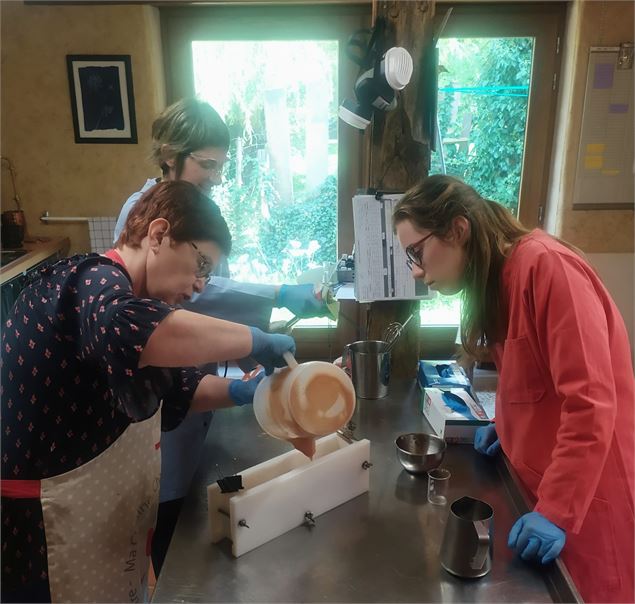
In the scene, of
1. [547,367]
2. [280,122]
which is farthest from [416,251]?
[280,122]

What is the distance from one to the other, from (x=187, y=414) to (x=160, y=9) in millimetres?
2387

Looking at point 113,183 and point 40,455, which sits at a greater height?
point 113,183

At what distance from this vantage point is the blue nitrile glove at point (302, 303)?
A: 1746 mm

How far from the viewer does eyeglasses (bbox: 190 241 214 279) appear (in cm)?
110

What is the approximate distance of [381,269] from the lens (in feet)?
6.49

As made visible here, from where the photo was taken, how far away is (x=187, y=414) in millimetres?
1419

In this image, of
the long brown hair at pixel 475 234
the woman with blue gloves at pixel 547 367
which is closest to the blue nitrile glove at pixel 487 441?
the woman with blue gloves at pixel 547 367

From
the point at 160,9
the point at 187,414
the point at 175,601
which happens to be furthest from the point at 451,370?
the point at 160,9

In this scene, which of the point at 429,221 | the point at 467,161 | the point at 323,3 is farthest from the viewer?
the point at 467,161

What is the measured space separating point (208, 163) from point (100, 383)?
34.1 inches

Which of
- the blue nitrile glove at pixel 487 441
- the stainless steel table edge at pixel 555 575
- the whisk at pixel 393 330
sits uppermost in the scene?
the whisk at pixel 393 330

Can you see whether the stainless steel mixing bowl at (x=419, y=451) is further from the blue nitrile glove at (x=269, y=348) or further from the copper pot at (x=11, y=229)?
the copper pot at (x=11, y=229)

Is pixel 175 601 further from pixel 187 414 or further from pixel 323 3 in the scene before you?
pixel 323 3

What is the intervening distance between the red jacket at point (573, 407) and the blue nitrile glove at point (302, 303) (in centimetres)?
64
